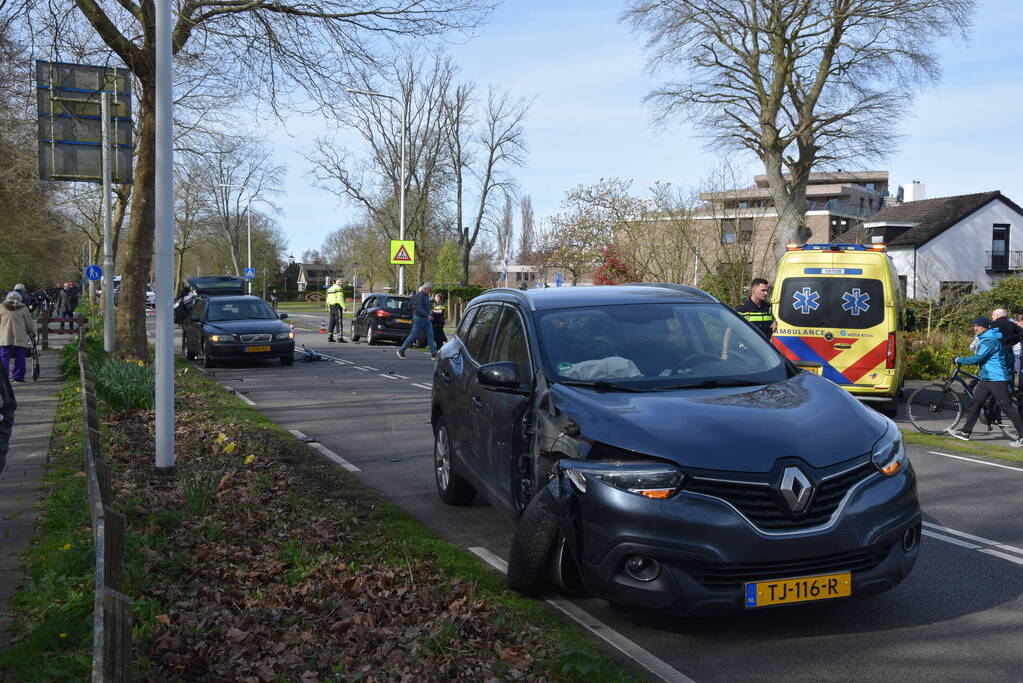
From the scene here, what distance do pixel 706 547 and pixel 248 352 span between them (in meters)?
17.6

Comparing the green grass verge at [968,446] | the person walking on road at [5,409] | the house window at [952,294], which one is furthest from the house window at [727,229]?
the person walking on road at [5,409]

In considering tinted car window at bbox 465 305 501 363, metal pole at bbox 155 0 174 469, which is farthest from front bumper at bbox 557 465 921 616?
metal pole at bbox 155 0 174 469

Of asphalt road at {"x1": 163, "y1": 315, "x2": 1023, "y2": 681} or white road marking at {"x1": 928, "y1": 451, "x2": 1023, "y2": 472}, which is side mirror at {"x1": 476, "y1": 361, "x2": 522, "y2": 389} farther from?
white road marking at {"x1": 928, "y1": 451, "x2": 1023, "y2": 472}

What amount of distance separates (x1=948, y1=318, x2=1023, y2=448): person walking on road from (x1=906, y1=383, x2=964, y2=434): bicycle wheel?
0.74 m

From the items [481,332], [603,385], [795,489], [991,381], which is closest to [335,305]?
[991,381]

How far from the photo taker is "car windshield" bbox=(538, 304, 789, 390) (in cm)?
558

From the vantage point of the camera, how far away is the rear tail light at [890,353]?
46.6ft

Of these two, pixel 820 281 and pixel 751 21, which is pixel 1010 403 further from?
pixel 751 21

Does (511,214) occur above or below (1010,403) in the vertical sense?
above

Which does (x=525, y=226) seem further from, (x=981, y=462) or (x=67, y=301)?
(x=981, y=462)

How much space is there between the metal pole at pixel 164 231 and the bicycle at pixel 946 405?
988 cm

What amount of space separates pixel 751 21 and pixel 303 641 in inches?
1157

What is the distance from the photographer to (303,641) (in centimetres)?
452

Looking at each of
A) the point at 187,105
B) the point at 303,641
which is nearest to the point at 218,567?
the point at 303,641
